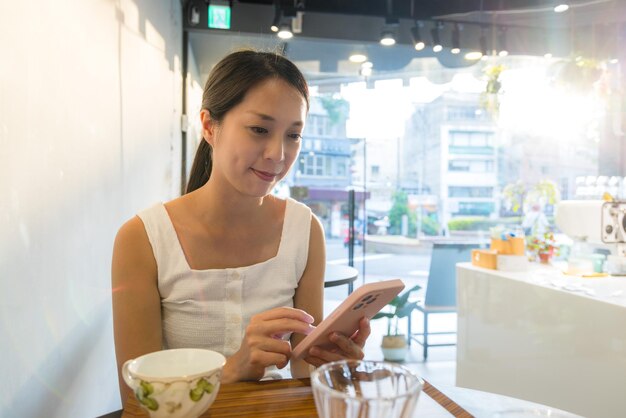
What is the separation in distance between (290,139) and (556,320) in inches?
73.6

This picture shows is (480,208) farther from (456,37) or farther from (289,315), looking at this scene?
(289,315)

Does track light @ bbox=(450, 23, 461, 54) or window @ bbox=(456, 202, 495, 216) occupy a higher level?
track light @ bbox=(450, 23, 461, 54)

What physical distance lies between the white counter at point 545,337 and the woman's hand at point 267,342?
5.63ft

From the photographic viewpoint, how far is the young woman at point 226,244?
1208mm

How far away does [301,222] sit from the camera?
1470 mm

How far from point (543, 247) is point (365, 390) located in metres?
3.09

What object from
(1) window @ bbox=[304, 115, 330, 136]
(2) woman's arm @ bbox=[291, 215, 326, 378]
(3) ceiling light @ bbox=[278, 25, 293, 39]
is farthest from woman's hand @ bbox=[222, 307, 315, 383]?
(1) window @ bbox=[304, 115, 330, 136]

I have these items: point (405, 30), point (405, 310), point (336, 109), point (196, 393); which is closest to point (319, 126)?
point (336, 109)

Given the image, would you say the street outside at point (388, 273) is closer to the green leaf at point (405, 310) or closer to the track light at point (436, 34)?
the green leaf at point (405, 310)

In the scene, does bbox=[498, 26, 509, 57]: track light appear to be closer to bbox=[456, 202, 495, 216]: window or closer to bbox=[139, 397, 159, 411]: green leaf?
bbox=[456, 202, 495, 216]: window

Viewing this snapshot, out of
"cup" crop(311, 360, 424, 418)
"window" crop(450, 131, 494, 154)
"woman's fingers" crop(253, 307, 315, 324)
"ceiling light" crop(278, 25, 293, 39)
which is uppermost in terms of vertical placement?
"ceiling light" crop(278, 25, 293, 39)

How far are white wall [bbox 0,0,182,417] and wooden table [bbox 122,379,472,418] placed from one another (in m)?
0.61

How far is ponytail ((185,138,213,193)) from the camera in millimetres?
1569

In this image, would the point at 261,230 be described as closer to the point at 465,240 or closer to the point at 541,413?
the point at 541,413
